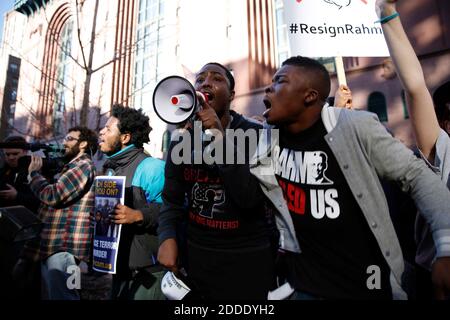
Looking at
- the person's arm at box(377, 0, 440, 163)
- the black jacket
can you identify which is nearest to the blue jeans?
the black jacket

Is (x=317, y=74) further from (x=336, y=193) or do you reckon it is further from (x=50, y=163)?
(x=50, y=163)

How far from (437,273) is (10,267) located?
350cm

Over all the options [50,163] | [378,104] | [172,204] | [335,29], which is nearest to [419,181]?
[172,204]

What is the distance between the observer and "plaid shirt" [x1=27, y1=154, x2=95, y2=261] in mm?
2740

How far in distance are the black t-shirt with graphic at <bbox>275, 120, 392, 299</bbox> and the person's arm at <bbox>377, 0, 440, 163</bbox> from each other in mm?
422

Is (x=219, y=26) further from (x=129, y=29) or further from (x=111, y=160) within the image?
(x=111, y=160)

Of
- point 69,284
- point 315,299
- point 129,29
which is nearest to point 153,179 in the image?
point 69,284

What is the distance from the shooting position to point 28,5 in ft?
70.9

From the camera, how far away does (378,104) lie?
9062mm

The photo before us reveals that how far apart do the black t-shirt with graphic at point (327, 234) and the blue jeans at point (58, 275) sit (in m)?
2.17

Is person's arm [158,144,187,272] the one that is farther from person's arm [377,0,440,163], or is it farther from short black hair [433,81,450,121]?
short black hair [433,81,450,121]

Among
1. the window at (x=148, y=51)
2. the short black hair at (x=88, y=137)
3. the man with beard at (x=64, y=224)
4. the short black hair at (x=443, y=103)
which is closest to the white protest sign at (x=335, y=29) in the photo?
the short black hair at (x=443, y=103)

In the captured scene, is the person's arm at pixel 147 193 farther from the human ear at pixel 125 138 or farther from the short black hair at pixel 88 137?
the short black hair at pixel 88 137

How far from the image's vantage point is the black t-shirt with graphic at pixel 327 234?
1298 mm
